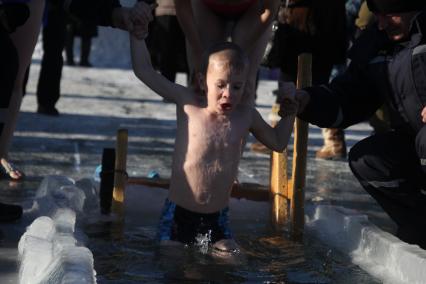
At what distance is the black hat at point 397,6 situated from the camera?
4375mm

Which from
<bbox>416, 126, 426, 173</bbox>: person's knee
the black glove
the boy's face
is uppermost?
the black glove

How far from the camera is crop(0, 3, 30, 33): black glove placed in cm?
449

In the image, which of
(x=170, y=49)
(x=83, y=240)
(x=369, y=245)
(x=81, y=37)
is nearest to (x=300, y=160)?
(x=369, y=245)

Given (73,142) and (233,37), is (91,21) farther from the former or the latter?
(73,142)

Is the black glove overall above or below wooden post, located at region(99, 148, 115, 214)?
above

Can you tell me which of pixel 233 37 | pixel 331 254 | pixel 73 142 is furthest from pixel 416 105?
pixel 73 142

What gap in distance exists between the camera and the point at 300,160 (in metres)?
4.88

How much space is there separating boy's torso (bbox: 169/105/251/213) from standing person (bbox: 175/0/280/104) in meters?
0.46

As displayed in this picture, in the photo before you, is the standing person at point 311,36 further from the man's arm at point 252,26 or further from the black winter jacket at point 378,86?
the black winter jacket at point 378,86

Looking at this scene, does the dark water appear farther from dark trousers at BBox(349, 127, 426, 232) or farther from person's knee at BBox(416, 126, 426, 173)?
person's knee at BBox(416, 126, 426, 173)

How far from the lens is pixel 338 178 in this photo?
6.91 meters

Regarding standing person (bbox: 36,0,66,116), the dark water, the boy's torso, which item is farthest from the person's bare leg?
standing person (bbox: 36,0,66,116)

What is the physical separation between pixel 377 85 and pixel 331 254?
2.69 ft

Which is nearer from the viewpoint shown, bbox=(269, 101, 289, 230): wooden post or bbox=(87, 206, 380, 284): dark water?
bbox=(87, 206, 380, 284): dark water
